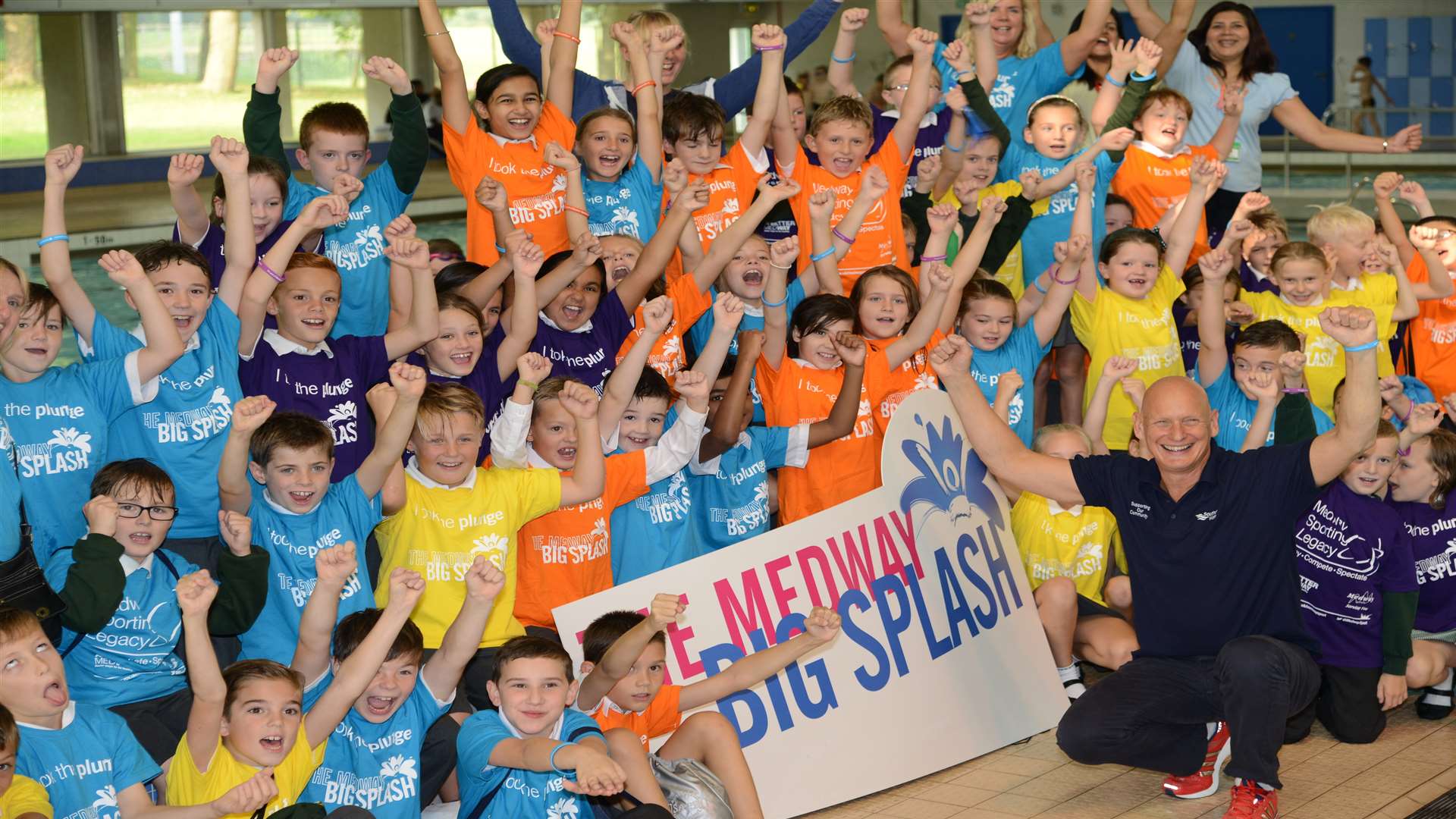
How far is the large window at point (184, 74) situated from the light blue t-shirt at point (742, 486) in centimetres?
2281

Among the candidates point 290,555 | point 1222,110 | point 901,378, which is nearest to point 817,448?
point 901,378

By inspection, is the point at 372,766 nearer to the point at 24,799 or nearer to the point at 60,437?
the point at 24,799

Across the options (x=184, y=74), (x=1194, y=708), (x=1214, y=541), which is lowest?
(x=1194, y=708)

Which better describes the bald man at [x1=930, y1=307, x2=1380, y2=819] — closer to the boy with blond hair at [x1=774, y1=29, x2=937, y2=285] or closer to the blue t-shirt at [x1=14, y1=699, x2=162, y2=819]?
the boy with blond hair at [x1=774, y1=29, x2=937, y2=285]

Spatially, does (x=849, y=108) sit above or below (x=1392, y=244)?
above

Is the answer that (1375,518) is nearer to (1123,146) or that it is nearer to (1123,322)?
(1123,322)

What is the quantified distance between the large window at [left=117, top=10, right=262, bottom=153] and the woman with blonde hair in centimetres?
2085

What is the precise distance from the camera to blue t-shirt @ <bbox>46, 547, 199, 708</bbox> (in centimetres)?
441

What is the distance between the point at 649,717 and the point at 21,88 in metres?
23.4

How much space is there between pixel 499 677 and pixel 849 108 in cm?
350

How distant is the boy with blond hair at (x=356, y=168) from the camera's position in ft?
19.4

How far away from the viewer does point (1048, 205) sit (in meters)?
7.57

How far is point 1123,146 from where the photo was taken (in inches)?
277

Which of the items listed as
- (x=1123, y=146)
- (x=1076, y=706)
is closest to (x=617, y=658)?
(x=1076, y=706)
